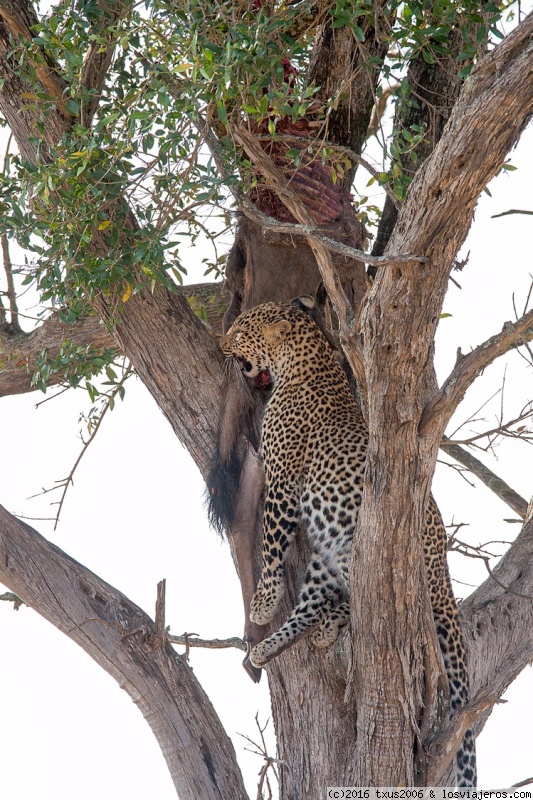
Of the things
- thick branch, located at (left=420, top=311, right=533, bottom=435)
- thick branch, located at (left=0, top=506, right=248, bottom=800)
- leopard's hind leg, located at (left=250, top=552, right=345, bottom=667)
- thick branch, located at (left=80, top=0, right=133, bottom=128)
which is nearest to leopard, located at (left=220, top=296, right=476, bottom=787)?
leopard's hind leg, located at (left=250, top=552, right=345, bottom=667)

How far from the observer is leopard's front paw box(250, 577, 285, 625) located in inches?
209

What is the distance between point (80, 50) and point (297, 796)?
12.9ft

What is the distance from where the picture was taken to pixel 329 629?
4988 millimetres

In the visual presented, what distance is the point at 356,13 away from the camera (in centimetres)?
450

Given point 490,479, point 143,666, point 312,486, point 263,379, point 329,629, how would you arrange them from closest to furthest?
point 143,666 → point 329,629 → point 312,486 → point 263,379 → point 490,479

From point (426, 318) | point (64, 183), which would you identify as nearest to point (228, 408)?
point (64, 183)

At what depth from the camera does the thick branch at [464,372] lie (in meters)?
3.88

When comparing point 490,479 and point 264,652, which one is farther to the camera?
point 490,479

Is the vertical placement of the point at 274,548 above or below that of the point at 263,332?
below

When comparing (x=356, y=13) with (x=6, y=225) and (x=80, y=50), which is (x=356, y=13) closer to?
(x=80, y=50)

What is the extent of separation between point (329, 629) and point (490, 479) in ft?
8.56

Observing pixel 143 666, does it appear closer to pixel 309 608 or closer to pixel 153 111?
pixel 309 608

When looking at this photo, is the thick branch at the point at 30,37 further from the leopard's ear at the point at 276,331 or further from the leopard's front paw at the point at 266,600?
the leopard's front paw at the point at 266,600

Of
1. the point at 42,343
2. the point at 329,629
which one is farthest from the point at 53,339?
the point at 329,629
